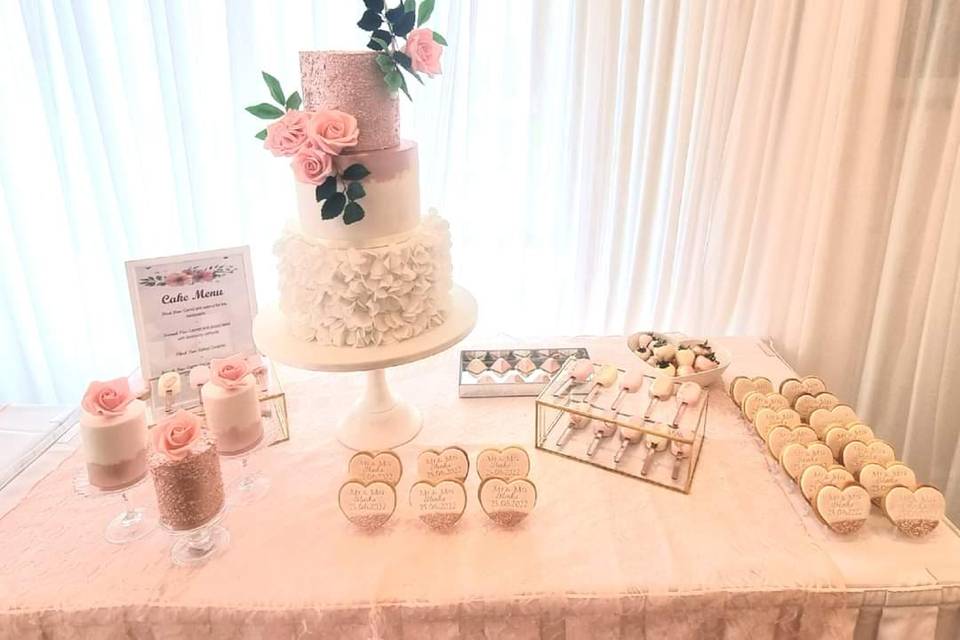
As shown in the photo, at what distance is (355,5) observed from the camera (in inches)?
60.7

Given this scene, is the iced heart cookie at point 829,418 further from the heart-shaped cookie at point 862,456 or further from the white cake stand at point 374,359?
the white cake stand at point 374,359

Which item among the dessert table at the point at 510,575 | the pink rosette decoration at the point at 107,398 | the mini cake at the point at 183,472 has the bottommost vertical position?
the dessert table at the point at 510,575

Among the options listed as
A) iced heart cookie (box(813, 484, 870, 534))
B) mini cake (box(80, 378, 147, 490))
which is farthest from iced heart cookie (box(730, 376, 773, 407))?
mini cake (box(80, 378, 147, 490))

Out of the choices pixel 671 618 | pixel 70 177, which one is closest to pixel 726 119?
pixel 671 618

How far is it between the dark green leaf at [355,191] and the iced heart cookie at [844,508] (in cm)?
83

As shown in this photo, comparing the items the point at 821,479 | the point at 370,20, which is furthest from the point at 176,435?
the point at 821,479

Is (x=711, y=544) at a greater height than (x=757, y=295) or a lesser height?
lesser

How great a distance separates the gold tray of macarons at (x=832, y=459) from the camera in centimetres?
94

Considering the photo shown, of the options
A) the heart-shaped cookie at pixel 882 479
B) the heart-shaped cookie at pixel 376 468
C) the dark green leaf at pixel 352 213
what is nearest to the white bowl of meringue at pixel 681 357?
the heart-shaped cookie at pixel 882 479

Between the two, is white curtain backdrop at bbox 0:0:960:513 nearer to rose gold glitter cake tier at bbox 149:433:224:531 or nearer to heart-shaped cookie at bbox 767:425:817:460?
heart-shaped cookie at bbox 767:425:817:460

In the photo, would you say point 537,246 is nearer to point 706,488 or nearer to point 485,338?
point 485,338

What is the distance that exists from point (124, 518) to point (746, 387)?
116cm

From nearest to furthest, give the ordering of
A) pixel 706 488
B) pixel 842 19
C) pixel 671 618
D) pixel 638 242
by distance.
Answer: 1. pixel 671 618
2. pixel 706 488
3. pixel 842 19
4. pixel 638 242

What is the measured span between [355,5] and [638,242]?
0.92m
